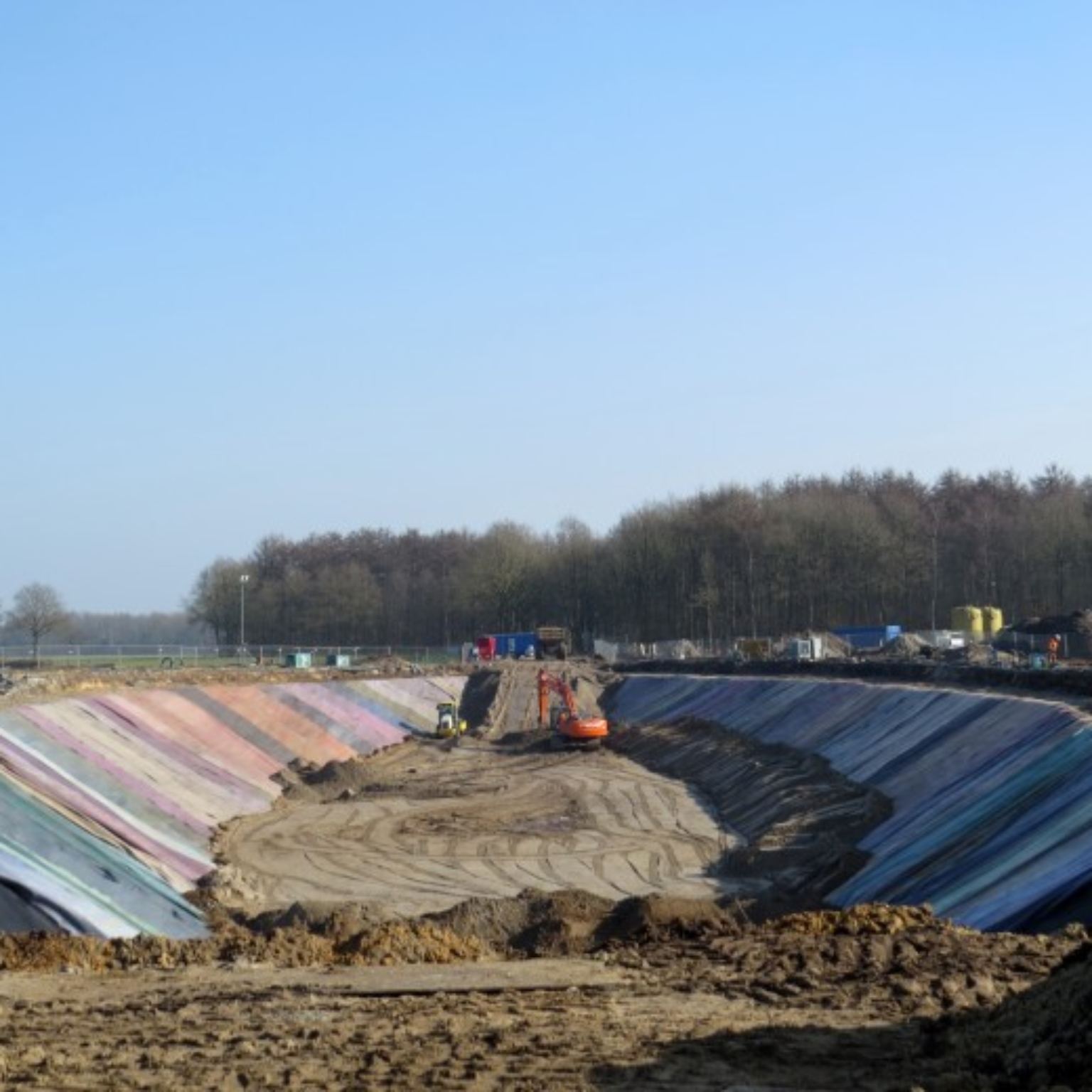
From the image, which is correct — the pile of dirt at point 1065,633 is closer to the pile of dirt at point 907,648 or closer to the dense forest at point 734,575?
the pile of dirt at point 907,648

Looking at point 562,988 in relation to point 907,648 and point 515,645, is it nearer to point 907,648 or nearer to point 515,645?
point 907,648

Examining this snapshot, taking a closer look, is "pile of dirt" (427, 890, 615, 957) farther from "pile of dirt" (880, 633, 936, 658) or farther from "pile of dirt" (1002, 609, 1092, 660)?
"pile of dirt" (880, 633, 936, 658)

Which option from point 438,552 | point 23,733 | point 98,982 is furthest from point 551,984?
point 438,552

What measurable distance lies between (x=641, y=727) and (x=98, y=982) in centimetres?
4075

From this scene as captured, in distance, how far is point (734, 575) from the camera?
3812 inches

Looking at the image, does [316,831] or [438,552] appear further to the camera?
[438,552]

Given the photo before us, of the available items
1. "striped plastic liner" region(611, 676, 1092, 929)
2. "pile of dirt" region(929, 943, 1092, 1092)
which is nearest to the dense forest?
"striped plastic liner" region(611, 676, 1092, 929)

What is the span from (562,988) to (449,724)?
45.2 meters

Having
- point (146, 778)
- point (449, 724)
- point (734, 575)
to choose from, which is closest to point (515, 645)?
point (734, 575)

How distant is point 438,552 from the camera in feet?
437

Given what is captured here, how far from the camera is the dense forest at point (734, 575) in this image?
90688mm

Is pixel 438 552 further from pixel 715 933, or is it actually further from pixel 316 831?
pixel 715 933

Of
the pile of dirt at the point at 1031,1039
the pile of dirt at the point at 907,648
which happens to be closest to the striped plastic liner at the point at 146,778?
the pile of dirt at the point at 1031,1039

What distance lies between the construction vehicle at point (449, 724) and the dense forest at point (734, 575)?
35.6 metres
